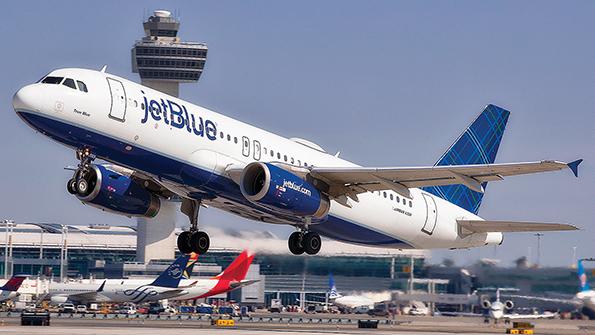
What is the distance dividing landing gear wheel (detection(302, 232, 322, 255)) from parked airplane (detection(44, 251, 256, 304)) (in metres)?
34.3

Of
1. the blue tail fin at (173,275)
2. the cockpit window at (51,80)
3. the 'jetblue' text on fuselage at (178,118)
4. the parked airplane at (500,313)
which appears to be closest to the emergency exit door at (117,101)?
the 'jetblue' text on fuselage at (178,118)

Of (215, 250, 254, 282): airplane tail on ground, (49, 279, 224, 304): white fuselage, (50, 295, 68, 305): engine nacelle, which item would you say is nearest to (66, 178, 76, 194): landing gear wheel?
(215, 250, 254, 282): airplane tail on ground

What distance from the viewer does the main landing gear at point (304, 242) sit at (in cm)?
4766

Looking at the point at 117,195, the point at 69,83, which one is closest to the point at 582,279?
the point at 117,195

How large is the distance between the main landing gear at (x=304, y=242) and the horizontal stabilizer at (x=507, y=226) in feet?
29.1

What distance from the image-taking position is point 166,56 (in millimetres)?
189000

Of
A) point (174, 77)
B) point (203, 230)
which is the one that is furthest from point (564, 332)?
point (174, 77)

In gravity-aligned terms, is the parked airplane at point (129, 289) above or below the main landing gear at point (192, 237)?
below

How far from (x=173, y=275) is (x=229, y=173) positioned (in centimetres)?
4296

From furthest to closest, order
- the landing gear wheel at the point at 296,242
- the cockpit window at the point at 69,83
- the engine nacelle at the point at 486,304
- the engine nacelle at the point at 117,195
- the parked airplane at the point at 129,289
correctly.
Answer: the parked airplane at the point at 129,289, the engine nacelle at the point at 486,304, the landing gear wheel at the point at 296,242, the engine nacelle at the point at 117,195, the cockpit window at the point at 69,83

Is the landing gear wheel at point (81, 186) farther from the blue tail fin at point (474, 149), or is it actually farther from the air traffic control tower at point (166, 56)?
the air traffic control tower at point (166, 56)

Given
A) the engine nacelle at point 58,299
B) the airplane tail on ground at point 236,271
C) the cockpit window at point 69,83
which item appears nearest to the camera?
the cockpit window at point 69,83

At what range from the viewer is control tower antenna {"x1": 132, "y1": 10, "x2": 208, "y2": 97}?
619 ft

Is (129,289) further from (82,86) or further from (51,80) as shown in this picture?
(82,86)
